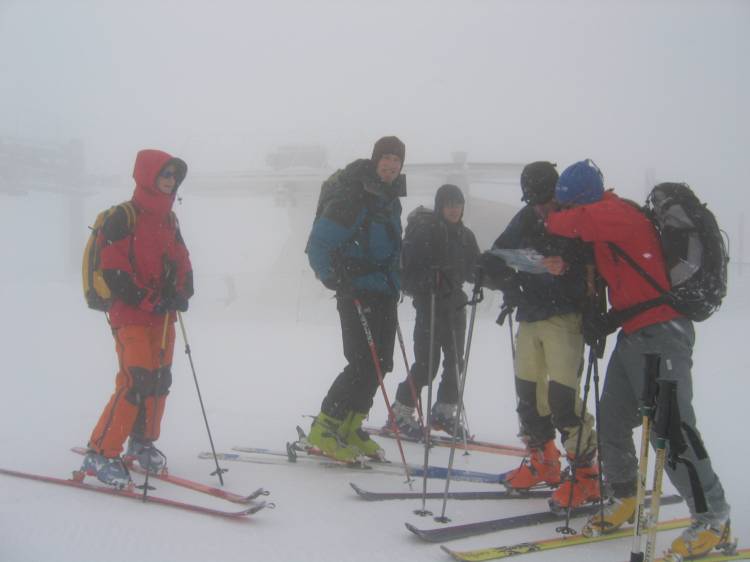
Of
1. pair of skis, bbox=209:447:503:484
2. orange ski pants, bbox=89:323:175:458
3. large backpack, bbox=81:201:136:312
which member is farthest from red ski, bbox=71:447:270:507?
large backpack, bbox=81:201:136:312

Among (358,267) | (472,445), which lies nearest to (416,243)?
(358,267)

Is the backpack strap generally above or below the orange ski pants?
above

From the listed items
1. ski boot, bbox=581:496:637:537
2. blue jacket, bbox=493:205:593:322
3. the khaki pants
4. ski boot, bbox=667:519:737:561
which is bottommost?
ski boot, bbox=581:496:637:537

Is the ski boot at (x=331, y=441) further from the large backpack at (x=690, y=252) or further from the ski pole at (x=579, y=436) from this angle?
the large backpack at (x=690, y=252)

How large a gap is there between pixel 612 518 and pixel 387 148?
2573 mm

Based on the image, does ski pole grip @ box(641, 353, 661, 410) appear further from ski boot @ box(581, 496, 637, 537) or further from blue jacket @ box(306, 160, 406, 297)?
blue jacket @ box(306, 160, 406, 297)

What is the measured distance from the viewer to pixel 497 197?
23.1 meters

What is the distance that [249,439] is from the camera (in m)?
5.24

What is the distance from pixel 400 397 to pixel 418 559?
2.47 metres

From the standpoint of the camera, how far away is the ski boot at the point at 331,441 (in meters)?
4.45

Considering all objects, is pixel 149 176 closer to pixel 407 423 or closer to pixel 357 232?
pixel 357 232

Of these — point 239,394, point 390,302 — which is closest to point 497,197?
point 239,394

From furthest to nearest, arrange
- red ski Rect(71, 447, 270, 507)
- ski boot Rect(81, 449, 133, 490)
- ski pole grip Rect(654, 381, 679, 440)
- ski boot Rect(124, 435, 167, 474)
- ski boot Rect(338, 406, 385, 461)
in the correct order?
ski boot Rect(338, 406, 385, 461), ski boot Rect(124, 435, 167, 474), ski boot Rect(81, 449, 133, 490), red ski Rect(71, 447, 270, 507), ski pole grip Rect(654, 381, 679, 440)

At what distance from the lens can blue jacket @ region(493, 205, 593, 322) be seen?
3426mm
